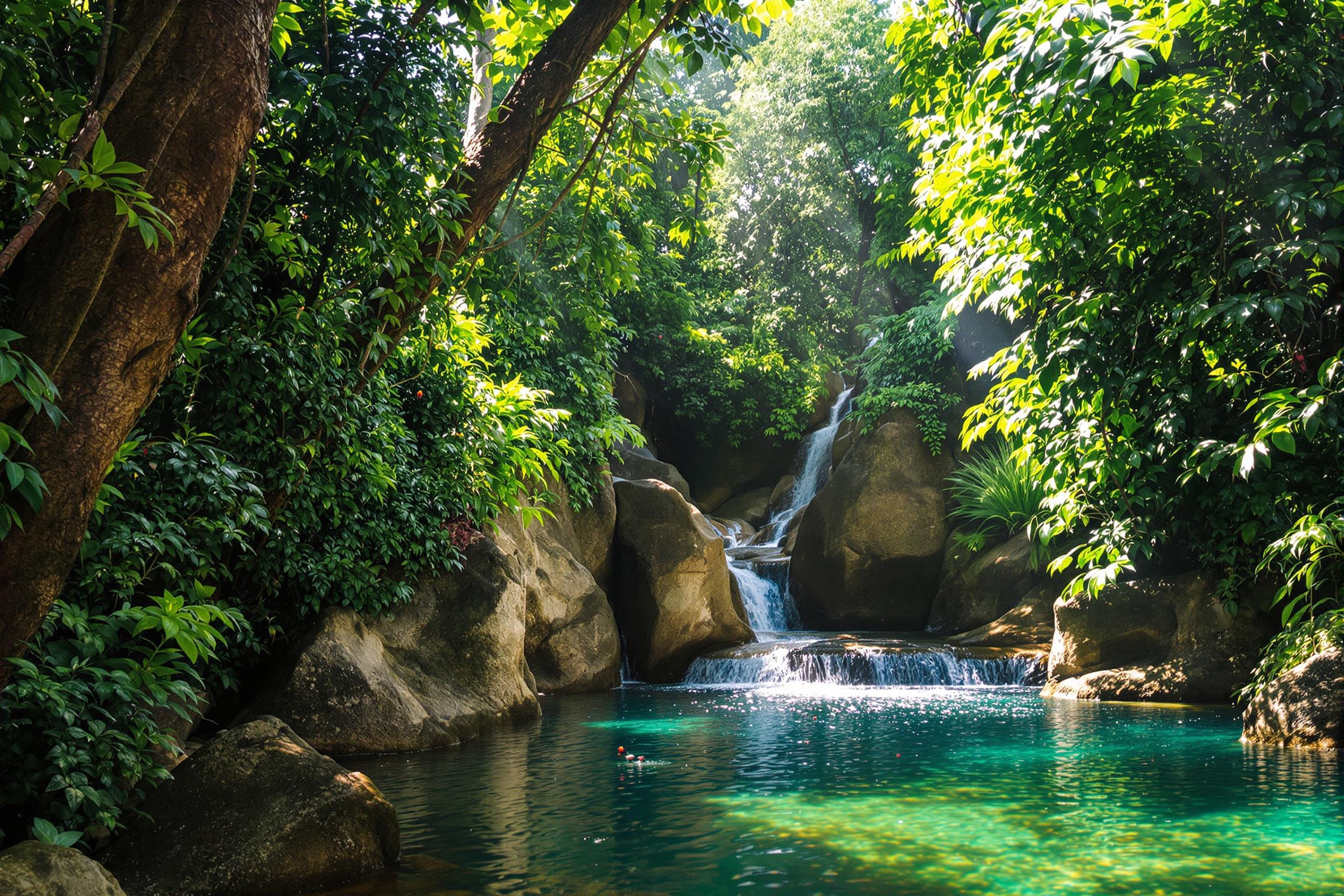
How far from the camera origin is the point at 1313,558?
6340mm

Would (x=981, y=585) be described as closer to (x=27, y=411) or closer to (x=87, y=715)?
(x=87, y=715)

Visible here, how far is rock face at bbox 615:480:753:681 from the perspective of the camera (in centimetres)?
1377

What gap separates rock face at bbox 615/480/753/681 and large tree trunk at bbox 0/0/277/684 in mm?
11385

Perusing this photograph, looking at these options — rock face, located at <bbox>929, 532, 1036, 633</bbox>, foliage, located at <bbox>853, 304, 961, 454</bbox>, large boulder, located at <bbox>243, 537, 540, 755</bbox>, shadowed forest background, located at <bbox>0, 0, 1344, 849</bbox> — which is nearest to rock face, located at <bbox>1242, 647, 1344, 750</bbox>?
shadowed forest background, located at <bbox>0, 0, 1344, 849</bbox>

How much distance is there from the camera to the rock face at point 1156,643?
952 centimetres

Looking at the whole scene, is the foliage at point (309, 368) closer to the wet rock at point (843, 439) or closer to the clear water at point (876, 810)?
the clear water at point (876, 810)

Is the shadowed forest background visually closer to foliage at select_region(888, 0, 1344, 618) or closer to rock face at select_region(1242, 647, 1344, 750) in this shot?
foliage at select_region(888, 0, 1344, 618)

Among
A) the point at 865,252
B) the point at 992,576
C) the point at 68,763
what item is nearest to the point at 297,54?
the point at 68,763

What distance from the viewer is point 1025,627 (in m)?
13.0

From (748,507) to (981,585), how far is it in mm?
8750

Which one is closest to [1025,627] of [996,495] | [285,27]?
[996,495]

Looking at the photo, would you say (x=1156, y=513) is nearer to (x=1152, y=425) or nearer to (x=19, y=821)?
(x=1152, y=425)

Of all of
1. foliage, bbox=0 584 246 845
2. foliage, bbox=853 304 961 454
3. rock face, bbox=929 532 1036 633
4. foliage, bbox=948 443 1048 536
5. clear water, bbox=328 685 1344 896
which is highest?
foliage, bbox=853 304 961 454

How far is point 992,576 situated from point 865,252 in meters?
11.5
